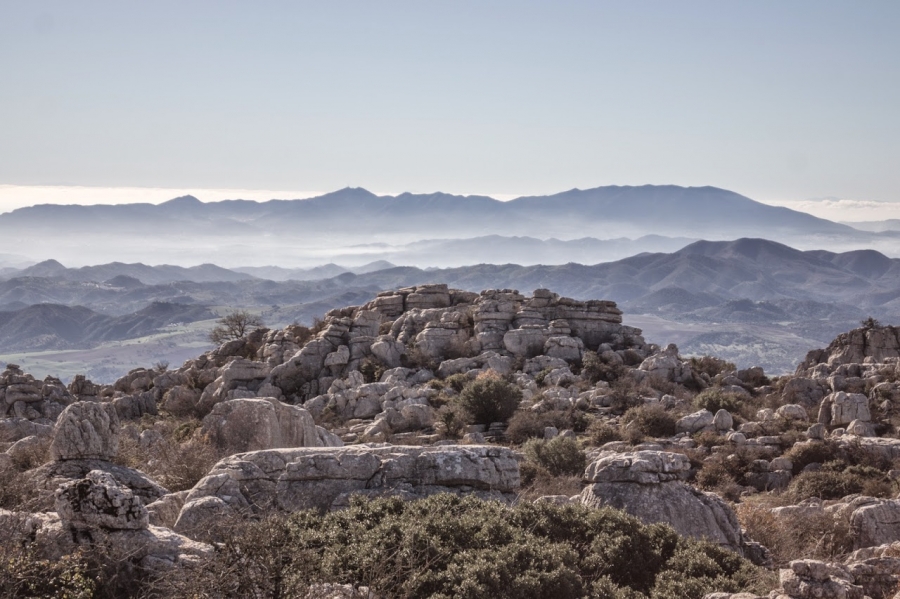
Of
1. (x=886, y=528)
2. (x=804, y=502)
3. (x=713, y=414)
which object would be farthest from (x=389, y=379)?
(x=886, y=528)

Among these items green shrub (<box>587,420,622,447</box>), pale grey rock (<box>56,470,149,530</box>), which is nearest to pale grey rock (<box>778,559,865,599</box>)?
pale grey rock (<box>56,470,149,530</box>)

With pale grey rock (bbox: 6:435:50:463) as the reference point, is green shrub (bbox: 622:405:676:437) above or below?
below

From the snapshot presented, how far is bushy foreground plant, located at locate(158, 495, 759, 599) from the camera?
13.2 metres

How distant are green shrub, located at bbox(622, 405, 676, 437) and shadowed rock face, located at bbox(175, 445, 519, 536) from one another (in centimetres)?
1609

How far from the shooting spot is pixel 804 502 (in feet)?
81.5

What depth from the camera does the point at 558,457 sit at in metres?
28.1

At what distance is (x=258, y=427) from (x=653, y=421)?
16452mm

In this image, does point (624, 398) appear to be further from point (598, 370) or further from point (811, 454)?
point (811, 454)

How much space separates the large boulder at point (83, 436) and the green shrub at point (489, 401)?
2039 centimetres

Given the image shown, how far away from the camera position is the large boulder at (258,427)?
25594 mm

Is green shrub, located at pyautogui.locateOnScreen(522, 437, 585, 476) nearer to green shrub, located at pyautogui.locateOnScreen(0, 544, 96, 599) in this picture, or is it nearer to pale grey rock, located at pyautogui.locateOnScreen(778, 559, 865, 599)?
pale grey rock, located at pyautogui.locateOnScreen(778, 559, 865, 599)

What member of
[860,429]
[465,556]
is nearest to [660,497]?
[465,556]

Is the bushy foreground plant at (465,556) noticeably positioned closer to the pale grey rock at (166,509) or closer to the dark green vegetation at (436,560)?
the dark green vegetation at (436,560)

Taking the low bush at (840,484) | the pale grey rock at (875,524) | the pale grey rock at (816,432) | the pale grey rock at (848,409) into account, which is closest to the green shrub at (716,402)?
the pale grey rock at (848,409)
